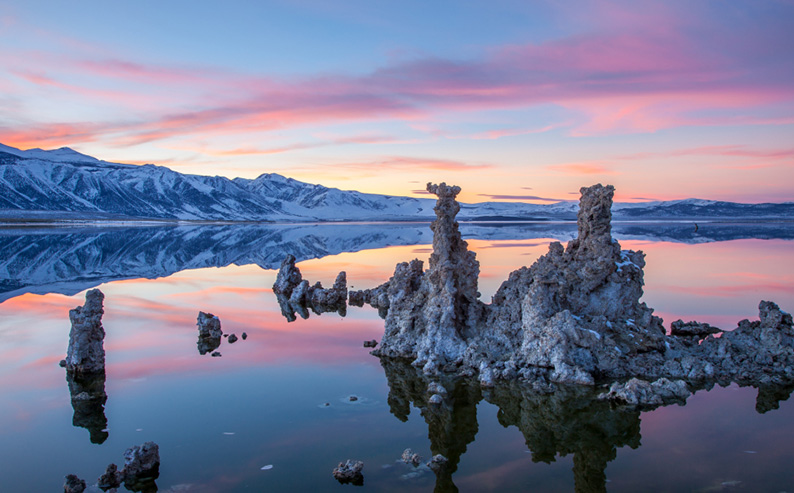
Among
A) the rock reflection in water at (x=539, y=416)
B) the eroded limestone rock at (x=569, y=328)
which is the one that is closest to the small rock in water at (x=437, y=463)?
the rock reflection in water at (x=539, y=416)

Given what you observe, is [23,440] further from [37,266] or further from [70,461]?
[37,266]

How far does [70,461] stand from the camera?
31.9 ft

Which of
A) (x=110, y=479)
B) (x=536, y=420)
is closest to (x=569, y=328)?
(x=536, y=420)

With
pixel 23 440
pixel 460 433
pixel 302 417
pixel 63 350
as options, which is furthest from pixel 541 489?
pixel 63 350

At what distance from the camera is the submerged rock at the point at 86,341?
14250 millimetres

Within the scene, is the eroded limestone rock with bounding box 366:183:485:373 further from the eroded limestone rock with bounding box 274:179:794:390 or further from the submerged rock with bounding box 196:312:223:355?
the submerged rock with bounding box 196:312:223:355

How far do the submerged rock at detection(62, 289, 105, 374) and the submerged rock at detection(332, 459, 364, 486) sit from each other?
829 centimetres

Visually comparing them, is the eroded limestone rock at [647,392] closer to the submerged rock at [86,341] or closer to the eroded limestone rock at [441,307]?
the eroded limestone rock at [441,307]

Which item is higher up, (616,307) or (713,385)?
(616,307)

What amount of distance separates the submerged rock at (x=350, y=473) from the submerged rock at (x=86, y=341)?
8292 mm

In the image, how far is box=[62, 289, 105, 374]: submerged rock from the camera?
46.8 feet

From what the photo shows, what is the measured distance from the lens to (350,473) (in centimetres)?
893

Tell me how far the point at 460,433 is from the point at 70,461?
663 centimetres

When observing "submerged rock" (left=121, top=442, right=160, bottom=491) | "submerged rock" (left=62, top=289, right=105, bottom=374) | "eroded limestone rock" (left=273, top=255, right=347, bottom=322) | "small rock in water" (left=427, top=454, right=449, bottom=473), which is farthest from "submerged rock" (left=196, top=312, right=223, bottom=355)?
"small rock in water" (left=427, top=454, right=449, bottom=473)
